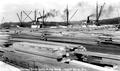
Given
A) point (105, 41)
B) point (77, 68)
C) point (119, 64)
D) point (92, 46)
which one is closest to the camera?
point (77, 68)

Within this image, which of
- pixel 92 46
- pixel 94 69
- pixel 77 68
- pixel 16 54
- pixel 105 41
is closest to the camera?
pixel 94 69

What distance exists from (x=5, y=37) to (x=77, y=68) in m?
4.95

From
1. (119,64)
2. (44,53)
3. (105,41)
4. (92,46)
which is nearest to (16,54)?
(44,53)

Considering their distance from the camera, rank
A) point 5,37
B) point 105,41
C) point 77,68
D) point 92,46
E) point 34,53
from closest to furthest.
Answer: point 77,68 < point 34,53 < point 5,37 < point 92,46 < point 105,41

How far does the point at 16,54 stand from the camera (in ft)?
16.6

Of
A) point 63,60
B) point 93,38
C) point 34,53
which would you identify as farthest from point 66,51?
point 93,38

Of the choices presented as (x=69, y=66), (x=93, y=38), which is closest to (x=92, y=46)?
(x=93, y=38)

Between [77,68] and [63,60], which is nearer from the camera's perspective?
[77,68]

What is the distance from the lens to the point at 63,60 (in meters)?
3.97

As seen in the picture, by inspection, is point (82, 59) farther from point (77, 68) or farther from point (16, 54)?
point (16, 54)

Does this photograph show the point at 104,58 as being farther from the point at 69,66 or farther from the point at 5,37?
the point at 5,37

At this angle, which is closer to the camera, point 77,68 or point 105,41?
point 77,68

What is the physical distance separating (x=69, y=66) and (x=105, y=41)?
5.87m

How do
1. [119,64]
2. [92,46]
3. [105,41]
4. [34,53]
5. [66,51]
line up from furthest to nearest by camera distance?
1. [105,41]
2. [92,46]
3. [34,53]
4. [66,51]
5. [119,64]
